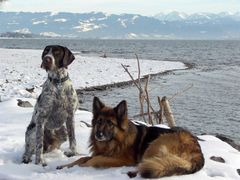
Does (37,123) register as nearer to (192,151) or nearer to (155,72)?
(192,151)

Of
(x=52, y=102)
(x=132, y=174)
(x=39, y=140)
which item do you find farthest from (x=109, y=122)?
(x=39, y=140)

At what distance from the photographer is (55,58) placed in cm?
812

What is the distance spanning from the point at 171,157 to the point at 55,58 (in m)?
2.72

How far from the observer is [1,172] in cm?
735

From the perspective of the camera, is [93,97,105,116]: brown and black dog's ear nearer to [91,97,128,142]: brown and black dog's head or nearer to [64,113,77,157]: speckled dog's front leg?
[91,97,128,142]: brown and black dog's head

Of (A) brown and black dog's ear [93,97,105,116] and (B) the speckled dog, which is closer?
(A) brown and black dog's ear [93,97,105,116]

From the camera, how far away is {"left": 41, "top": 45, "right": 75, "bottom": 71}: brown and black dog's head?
318 inches

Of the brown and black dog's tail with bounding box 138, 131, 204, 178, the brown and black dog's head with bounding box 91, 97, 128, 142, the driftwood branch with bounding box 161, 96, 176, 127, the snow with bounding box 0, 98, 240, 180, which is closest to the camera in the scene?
the brown and black dog's tail with bounding box 138, 131, 204, 178

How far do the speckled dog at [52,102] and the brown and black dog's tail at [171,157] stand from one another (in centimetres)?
178

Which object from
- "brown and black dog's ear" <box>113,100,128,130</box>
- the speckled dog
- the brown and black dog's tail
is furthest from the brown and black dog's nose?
the brown and black dog's tail

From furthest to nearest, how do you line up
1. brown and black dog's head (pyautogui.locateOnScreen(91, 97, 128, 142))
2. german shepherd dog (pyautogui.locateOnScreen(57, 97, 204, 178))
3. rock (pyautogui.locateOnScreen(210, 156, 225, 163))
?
rock (pyautogui.locateOnScreen(210, 156, 225, 163))
brown and black dog's head (pyautogui.locateOnScreen(91, 97, 128, 142))
german shepherd dog (pyautogui.locateOnScreen(57, 97, 204, 178))

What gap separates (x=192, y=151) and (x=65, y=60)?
2749mm

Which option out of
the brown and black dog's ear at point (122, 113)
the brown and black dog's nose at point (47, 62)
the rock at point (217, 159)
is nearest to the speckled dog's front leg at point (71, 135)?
the brown and black dog's nose at point (47, 62)

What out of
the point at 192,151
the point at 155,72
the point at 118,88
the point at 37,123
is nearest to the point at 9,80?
the point at 118,88
